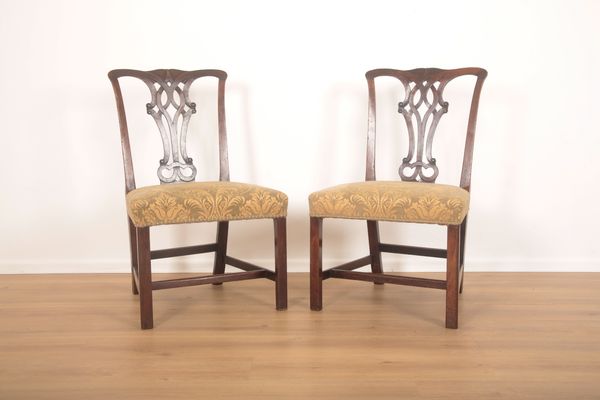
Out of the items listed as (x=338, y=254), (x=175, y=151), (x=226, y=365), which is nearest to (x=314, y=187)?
(x=338, y=254)

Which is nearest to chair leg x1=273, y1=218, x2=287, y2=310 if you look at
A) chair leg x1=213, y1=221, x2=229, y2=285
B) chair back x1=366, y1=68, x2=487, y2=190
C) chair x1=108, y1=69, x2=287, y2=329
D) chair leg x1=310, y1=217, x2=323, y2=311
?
chair x1=108, y1=69, x2=287, y2=329

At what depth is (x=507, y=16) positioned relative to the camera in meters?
3.23

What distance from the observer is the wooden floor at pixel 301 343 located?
188 centimetres

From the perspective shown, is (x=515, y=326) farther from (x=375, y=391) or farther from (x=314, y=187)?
(x=314, y=187)

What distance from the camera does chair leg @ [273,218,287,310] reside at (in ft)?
8.63

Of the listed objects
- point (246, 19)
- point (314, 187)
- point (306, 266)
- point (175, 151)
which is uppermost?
point (246, 19)

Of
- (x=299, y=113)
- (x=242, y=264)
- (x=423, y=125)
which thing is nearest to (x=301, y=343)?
(x=242, y=264)

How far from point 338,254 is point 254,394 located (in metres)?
1.61

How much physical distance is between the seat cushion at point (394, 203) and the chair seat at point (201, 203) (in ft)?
0.62

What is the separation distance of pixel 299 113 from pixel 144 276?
126 centimetres

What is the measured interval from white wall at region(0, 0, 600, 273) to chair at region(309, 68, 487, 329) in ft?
1.34

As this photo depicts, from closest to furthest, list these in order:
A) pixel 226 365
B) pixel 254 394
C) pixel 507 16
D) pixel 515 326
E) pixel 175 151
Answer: pixel 254 394 < pixel 226 365 < pixel 515 326 < pixel 175 151 < pixel 507 16

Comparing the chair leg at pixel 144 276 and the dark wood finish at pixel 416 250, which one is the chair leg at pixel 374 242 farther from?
the chair leg at pixel 144 276

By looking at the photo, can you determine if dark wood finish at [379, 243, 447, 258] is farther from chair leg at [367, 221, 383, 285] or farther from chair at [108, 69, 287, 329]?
chair at [108, 69, 287, 329]
